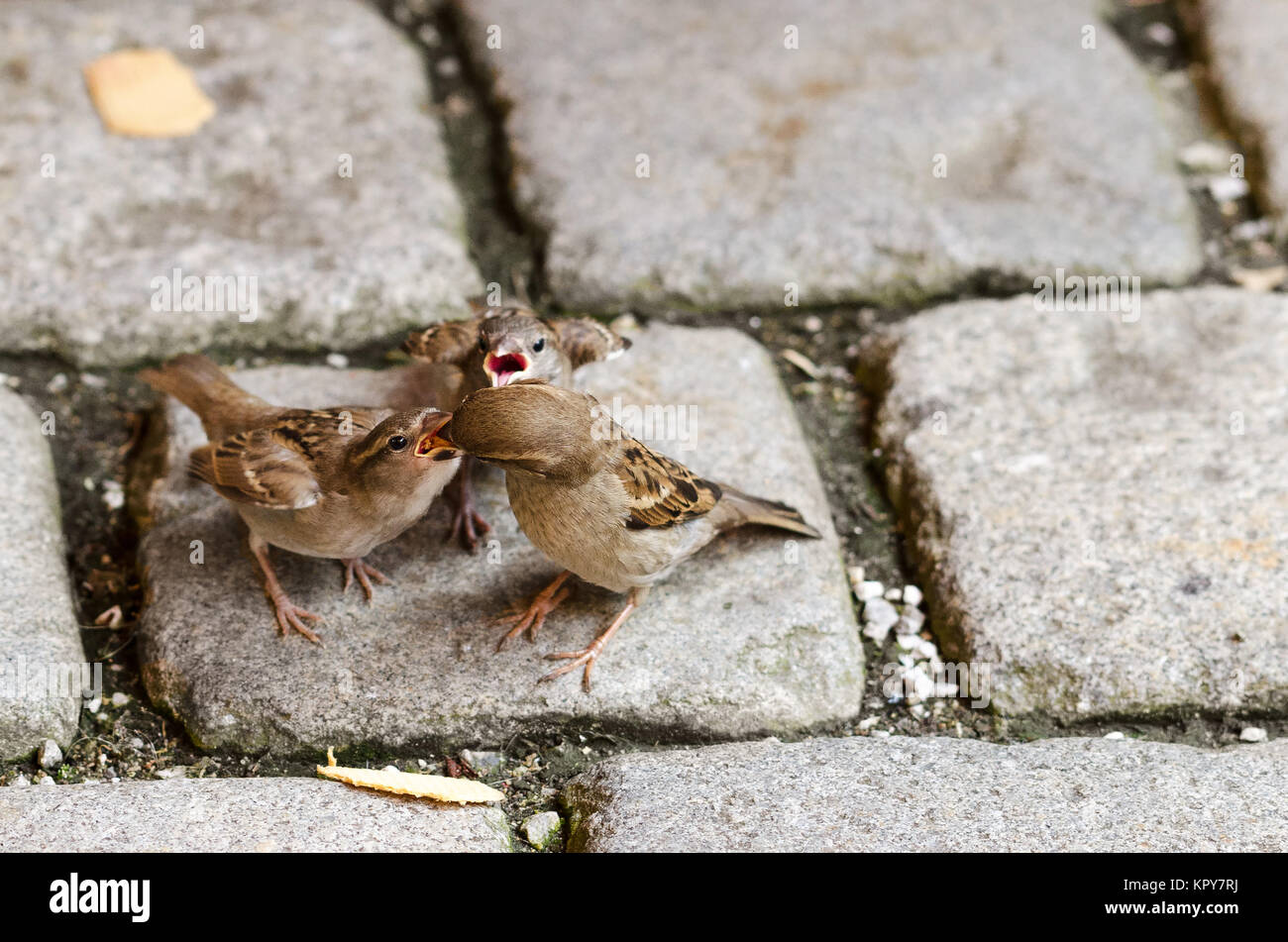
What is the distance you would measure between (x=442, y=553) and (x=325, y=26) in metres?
2.79

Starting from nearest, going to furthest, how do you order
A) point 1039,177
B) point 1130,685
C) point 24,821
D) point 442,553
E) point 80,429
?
point 24,821
point 1130,685
point 442,553
point 80,429
point 1039,177

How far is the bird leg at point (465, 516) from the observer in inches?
148

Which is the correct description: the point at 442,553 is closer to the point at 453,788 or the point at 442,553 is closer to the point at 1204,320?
the point at 453,788

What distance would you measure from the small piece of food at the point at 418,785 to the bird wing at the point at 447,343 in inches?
55.3

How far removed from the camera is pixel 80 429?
4027 millimetres

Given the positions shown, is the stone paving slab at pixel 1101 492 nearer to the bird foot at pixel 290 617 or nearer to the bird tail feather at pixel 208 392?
the bird foot at pixel 290 617

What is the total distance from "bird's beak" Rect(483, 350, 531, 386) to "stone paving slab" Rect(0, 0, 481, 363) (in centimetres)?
65

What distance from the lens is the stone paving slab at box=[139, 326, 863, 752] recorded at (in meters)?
3.28

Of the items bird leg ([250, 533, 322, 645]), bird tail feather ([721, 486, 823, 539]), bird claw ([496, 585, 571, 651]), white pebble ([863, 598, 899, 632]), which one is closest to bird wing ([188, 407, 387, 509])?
bird leg ([250, 533, 322, 645])

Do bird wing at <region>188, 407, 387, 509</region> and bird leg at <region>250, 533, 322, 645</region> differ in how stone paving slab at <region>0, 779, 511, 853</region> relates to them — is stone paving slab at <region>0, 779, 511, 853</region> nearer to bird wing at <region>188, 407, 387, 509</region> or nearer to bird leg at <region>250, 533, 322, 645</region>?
bird leg at <region>250, 533, 322, 645</region>

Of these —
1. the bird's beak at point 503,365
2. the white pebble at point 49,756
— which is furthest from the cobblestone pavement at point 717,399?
the bird's beak at point 503,365

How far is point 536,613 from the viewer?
3562 mm

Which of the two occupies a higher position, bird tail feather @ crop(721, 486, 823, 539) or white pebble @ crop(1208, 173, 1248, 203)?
white pebble @ crop(1208, 173, 1248, 203)

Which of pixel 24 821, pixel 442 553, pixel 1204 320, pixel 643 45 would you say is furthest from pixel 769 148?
pixel 24 821
